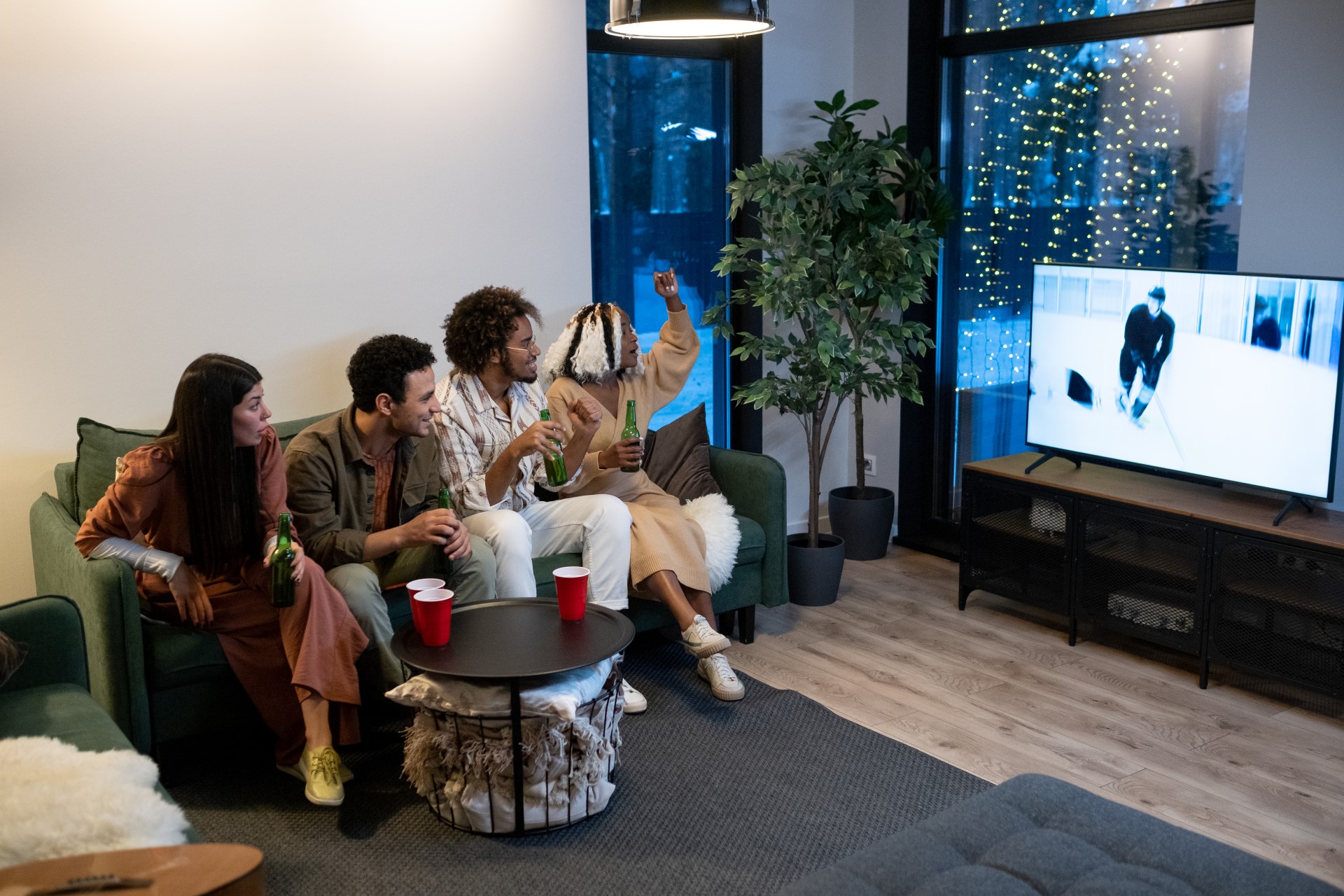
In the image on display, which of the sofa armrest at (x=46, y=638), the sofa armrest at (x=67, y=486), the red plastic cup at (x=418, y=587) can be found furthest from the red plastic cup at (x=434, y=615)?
the sofa armrest at (x=67, y=486)

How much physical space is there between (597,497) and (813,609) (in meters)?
1.09

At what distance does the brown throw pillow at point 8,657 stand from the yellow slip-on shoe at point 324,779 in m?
0.67

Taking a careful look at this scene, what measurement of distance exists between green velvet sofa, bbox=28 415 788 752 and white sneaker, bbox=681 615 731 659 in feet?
1.25

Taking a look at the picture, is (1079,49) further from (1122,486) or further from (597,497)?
(597,497)

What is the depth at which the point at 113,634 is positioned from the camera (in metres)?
2.60

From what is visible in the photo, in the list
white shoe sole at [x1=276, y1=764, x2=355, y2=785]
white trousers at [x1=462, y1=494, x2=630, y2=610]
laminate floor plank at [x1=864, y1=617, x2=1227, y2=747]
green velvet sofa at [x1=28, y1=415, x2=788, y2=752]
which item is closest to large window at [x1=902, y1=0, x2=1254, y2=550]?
laminate floor plank at [x1=864, y1=617, x2=1227, y2=747]

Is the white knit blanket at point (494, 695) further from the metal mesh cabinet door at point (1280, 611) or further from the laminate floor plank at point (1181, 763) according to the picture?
the metal mesh cabinet door at point (1280, 611)

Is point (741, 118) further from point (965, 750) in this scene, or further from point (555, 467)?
point (965, 750)

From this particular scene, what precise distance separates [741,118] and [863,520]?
1648 mm

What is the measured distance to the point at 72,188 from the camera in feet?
10.5

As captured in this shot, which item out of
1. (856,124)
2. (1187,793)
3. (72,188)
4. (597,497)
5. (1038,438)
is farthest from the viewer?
(856,124)

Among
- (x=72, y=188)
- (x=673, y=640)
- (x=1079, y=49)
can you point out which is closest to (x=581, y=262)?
(x=673, y=640)

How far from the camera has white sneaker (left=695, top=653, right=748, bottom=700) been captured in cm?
332

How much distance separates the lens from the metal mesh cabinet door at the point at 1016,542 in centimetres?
378
